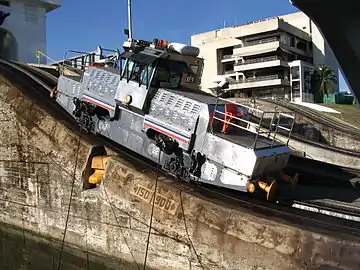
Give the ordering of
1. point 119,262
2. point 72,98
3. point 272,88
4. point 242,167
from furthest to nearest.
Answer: point 272,88
point 72,98
point 119,262
point 242,167

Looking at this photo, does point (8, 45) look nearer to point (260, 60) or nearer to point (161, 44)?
point (161, 44)

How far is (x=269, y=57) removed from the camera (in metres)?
62.2

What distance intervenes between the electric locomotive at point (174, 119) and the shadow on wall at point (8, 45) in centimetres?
2368

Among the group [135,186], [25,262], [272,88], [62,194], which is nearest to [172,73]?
[135,186]

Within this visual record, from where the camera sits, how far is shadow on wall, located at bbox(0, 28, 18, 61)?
37.8 meters

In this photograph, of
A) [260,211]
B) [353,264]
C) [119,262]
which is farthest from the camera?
[119,262]

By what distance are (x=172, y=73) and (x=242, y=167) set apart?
15.2ft

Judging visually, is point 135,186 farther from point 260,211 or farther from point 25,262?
point 25,262

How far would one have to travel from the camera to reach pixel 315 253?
9.66 meters

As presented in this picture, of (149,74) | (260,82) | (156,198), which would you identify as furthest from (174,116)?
(260,82)

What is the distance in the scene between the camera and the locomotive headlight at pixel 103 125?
52.6 feet

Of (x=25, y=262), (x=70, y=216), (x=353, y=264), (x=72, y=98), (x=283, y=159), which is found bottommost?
(x=25, y=262)

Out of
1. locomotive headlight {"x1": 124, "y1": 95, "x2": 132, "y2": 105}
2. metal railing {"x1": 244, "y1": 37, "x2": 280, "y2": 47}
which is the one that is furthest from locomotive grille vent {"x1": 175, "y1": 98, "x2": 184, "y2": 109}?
metal railing {"x1": 244, "y1": 37, "x2": 280, "y2": 47}

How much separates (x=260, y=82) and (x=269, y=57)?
426 cm
